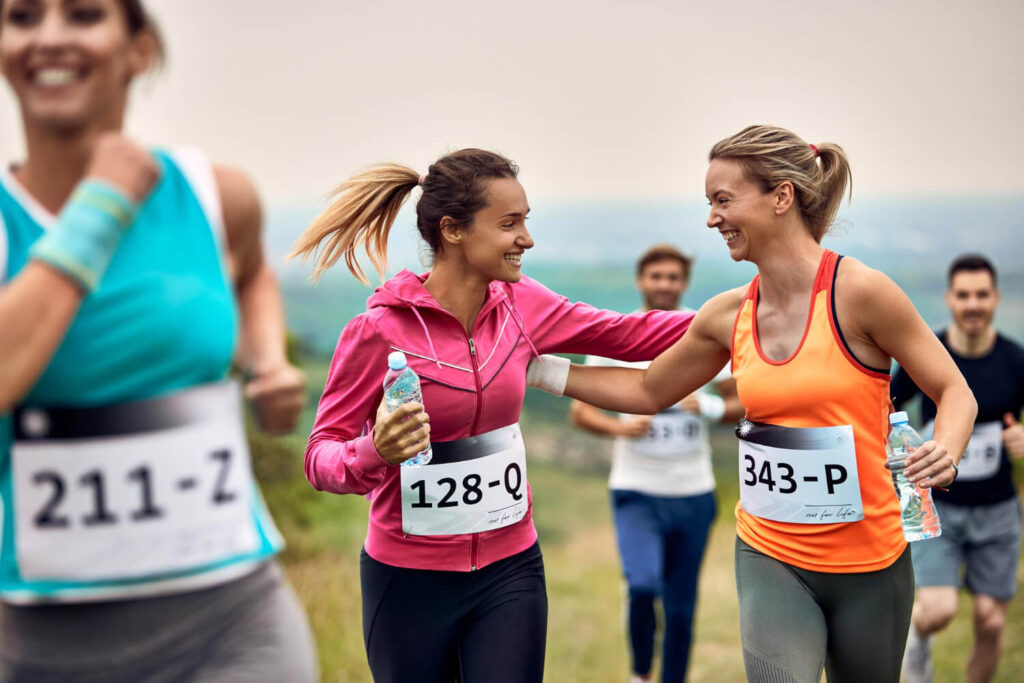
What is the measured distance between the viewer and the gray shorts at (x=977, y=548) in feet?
16.4

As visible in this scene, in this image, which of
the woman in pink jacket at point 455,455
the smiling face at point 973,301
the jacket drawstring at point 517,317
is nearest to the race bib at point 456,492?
the woman in pink jacket at point 455,455

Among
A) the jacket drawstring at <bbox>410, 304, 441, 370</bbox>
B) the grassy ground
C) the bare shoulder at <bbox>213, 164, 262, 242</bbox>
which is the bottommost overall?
the grassy ground

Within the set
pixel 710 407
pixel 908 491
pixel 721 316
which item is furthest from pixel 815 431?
pixel 710 407

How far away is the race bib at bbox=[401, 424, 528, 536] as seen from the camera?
2.99 meters

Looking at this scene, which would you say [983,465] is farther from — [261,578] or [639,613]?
[261,578]

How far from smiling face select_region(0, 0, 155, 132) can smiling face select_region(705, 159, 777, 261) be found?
1.83 m

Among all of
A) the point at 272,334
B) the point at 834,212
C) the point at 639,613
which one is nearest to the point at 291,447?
the point at 639,613

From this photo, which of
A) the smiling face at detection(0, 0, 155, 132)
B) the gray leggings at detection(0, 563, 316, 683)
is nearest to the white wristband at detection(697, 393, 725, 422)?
the gray leggings at detection(0, 563, 316, 683)

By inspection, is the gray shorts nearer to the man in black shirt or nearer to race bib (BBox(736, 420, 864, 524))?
the man in black shirt

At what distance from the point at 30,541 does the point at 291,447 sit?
5.67m

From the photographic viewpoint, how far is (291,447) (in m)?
7.44

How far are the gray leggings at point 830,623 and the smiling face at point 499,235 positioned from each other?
3.89 ft

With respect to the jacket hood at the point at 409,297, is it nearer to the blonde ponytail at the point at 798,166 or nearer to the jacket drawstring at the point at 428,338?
the jacket drawstring at the point at 428,338

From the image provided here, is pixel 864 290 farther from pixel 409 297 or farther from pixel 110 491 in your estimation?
pixel 110 491
